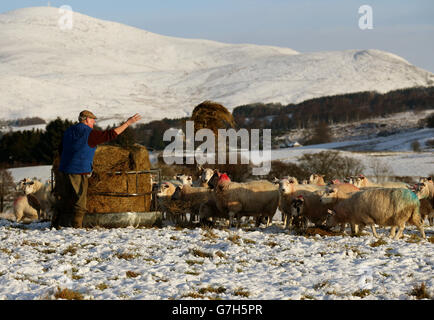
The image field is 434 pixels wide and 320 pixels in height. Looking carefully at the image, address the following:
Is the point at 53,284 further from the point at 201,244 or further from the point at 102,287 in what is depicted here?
the point at 201,244

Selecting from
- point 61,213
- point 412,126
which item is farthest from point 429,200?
point 412,126

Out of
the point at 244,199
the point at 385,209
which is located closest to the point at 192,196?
the point at 244,199

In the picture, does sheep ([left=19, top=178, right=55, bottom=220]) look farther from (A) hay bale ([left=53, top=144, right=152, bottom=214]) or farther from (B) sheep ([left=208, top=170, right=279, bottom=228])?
(B) sheep ([left=208, top=170, right=279, bottom=228])

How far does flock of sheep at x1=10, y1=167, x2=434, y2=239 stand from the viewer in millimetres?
15211

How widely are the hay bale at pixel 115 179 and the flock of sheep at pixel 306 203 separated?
288 centimetres

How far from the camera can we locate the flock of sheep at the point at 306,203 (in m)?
15.2

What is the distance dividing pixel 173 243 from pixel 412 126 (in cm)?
18345

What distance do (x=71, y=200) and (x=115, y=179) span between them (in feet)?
6.95

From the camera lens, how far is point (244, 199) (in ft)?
60.3

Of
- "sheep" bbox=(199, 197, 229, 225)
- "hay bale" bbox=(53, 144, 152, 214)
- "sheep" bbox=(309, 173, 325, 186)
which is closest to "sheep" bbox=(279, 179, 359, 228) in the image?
"sheep" bbox=(199, 197, 229, 225)

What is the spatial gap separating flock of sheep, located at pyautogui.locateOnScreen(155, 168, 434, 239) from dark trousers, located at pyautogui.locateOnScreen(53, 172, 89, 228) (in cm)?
501

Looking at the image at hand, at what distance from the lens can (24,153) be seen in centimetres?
9025

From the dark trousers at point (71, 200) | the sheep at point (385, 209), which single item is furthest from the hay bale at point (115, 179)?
the sheep at point (385, 209)

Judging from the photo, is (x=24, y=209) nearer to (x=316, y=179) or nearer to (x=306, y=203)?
(x=306, y=203)
